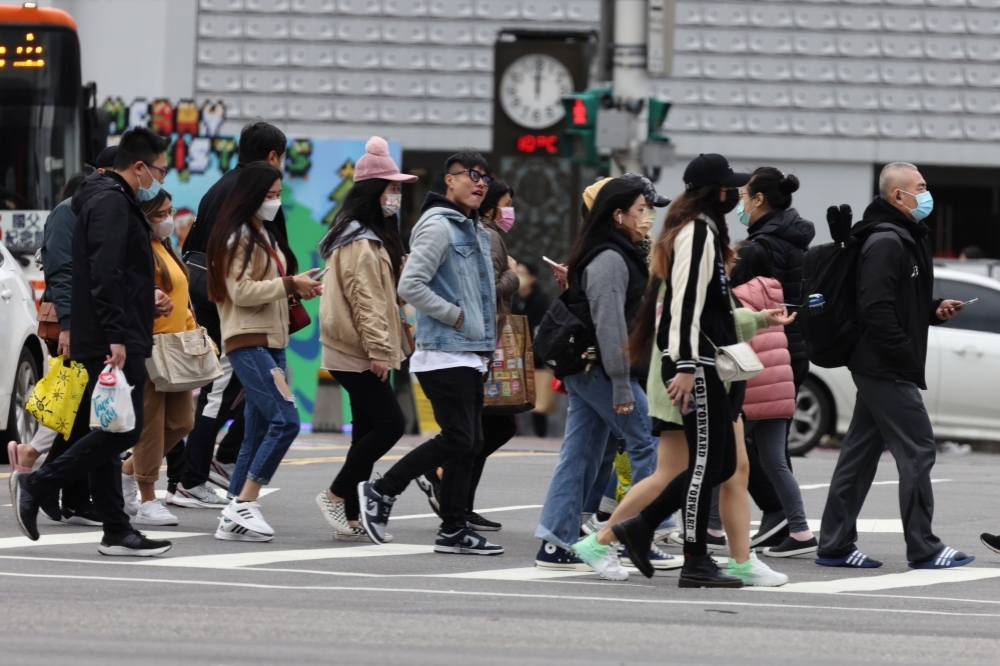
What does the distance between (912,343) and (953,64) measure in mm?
16832

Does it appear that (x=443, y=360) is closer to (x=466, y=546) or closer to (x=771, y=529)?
(x=466, y=546)

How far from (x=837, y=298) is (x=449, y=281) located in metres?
1.79

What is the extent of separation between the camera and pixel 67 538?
877 cm

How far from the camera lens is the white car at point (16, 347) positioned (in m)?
12.2

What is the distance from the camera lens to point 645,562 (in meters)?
7.68

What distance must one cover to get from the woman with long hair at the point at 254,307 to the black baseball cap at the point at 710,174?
2032mm

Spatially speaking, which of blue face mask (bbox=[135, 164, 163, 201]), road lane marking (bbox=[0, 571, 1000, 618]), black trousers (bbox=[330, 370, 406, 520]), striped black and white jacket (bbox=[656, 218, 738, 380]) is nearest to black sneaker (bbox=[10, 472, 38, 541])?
Answer: road lane marking (bbox=[0, 571, 1000, 618])

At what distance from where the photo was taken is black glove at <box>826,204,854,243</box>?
27.9 ft

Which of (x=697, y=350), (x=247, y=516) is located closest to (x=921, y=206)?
(x=697, y=350)

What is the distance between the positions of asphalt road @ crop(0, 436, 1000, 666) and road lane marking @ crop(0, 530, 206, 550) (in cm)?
2

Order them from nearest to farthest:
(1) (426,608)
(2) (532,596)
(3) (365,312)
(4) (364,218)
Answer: (1) (426,608) < (2) (532,596) < (3) (365,312) < (4) (364,218)

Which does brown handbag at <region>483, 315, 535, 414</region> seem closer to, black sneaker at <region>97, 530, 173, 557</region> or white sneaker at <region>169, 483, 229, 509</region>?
white sneaker at <region>169, 483, 229, 509</region>

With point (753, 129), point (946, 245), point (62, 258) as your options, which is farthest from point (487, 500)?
point (946, 245)

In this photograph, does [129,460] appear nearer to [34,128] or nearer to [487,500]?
[487,500]
